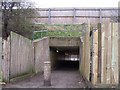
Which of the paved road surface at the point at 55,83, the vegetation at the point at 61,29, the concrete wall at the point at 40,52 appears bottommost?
the paved road surface at the point at 55,83

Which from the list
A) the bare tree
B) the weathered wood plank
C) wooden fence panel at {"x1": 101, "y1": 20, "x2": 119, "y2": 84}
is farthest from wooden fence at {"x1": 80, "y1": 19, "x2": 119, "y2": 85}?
the bare tree

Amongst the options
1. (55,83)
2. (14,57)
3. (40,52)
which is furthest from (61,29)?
(55,83)

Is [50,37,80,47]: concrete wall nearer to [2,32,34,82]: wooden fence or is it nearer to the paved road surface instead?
[2,32,34,82]: wooden fence

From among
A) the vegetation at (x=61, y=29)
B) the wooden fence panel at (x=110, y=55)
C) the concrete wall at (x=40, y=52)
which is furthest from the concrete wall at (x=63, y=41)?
the wooden fence panel at (x=110, y=55)

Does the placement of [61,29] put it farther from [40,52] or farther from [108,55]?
[108,55]

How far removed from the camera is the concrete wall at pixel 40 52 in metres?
18.4

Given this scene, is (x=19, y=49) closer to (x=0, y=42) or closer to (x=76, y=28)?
(x=0, y=42)

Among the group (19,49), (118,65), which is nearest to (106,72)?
(118,65)

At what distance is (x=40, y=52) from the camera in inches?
760

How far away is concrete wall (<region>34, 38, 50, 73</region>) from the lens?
18.4 meters

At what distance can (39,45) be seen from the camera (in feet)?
63.1

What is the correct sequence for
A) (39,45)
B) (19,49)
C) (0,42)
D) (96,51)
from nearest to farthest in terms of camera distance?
(96,51) < (0,42) < (19,49) < (39,45)

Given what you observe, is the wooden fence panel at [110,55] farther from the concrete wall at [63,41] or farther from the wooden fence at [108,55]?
the concrete wall at [63,41]

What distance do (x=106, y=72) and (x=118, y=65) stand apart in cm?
38
